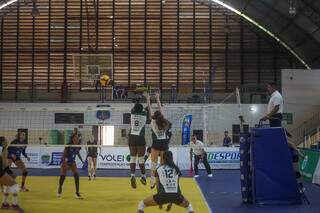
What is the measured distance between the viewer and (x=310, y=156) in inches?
722

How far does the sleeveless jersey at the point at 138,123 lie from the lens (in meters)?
10.8

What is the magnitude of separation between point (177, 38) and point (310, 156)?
770 inches

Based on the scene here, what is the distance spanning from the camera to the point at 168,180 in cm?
853

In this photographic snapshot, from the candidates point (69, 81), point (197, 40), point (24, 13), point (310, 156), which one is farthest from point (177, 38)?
point (310, 156)

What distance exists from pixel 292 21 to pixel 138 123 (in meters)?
23.3

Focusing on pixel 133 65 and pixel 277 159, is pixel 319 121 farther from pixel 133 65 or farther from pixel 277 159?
pixel 277 159

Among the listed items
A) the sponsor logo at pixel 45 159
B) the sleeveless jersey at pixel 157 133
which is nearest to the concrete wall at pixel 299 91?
the sponsor logo at pixel 45 159

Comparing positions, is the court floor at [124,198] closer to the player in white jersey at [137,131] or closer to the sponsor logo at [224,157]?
the player in white jersey at [137,131]

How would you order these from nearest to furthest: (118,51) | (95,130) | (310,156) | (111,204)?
(111,204) → (310,156) → (95,130) → (118,51)

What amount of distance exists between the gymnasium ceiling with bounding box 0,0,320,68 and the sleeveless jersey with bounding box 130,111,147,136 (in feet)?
65.6

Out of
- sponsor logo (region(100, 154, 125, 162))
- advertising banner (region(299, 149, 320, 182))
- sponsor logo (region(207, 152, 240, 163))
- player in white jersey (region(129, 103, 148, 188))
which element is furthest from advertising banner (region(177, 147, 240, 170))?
player in white jersey (region(129, 103, 148, 188))

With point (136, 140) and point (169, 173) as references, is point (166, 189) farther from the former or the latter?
point (136, 140)

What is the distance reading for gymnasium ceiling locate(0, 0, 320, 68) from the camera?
2884 centimetres

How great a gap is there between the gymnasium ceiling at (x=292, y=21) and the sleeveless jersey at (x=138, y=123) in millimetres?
19985
